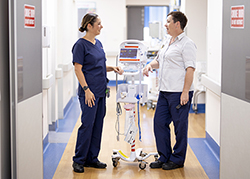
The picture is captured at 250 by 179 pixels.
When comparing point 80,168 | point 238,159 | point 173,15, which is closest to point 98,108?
point 80,168

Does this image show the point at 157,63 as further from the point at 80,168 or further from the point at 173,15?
the point at 80,168

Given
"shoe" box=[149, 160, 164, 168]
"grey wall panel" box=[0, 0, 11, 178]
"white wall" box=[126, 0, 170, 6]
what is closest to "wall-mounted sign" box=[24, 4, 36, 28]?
"grey wall panel" box=[0, 0, 11, 178]

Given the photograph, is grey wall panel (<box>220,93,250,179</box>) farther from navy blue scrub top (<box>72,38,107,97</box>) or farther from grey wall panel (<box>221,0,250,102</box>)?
navy blue scrub top (<box>72,38,107,97</box>)

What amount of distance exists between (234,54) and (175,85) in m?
0.84

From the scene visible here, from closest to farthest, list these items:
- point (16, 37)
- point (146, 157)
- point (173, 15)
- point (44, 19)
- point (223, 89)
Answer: point (16, 37)
point (223, 89)
point (173, 15)
point (146, 157)
point (44, 19)

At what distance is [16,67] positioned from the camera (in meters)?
2.24

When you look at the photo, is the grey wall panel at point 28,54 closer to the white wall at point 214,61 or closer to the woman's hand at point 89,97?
the woman's hand at point 89,97

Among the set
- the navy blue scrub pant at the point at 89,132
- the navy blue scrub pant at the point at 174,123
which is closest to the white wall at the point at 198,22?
the navy blue scrub pant at the point at 174,123

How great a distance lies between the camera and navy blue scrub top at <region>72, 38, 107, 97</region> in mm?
3084

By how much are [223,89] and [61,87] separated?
3.23 meters

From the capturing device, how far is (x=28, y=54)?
2.41 m

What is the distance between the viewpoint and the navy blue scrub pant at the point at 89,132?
10.5 feet

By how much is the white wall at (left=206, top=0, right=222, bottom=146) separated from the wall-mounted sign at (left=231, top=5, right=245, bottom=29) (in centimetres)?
135

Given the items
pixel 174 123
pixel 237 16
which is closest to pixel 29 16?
pixel 237 16
